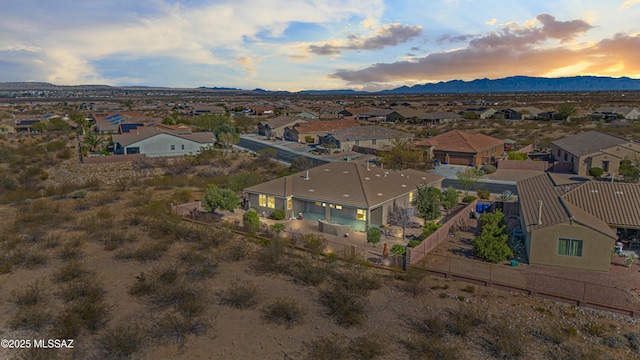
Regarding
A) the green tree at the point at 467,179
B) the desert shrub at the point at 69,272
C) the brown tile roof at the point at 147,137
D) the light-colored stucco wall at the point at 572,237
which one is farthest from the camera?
the brown tile roof at the point at 147,137

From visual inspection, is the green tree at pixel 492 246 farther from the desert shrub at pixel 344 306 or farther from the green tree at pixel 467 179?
the green tree at pixel 467 179

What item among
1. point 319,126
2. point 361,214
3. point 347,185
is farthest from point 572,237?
point 319,126

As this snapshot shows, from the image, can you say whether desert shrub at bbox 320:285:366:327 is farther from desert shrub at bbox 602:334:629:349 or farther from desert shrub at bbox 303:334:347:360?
desert shrub at bbox 602:334:629:349

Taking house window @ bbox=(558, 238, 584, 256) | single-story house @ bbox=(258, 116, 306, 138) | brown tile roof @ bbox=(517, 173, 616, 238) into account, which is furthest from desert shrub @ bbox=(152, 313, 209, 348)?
single-story house @ bbox=(258, 116, 306, 138)

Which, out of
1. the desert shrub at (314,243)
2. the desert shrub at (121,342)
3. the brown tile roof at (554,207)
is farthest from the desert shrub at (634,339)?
the desert shrub at (121,342)

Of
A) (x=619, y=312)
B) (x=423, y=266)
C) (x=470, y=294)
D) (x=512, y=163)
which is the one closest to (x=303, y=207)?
(x=423, y=266)

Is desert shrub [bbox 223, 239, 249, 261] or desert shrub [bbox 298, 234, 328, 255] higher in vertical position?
desert shrub [bbox 298, 234, 328, 255]

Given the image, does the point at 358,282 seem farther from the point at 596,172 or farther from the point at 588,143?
the point at 588,143
